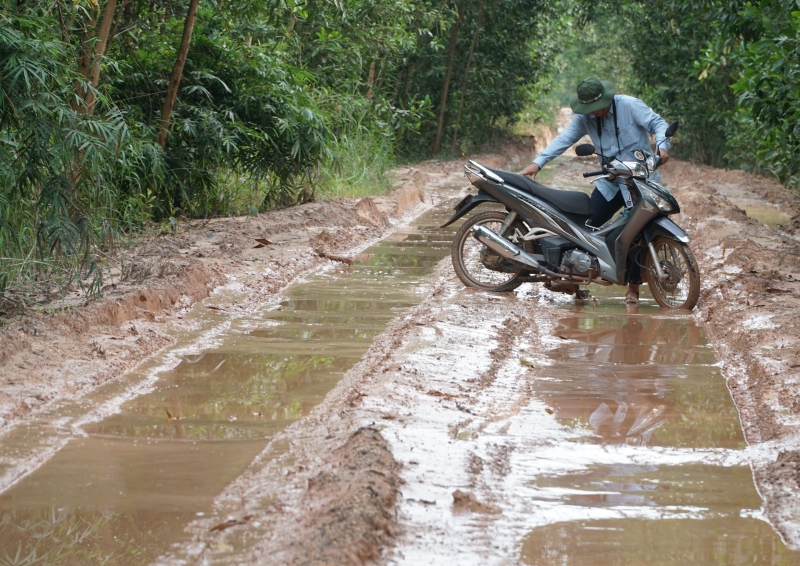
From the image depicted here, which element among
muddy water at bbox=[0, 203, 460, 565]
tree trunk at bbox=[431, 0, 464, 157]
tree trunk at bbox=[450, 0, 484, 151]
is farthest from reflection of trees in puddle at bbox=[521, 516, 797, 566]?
tree trunk at bbox=[450, 0, 484, 151]

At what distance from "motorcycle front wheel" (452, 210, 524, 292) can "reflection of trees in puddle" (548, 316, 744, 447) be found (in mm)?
1064

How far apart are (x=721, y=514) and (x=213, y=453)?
1947 millimetres

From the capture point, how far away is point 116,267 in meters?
6.90

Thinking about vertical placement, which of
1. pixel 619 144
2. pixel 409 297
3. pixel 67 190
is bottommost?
pixel 409 297

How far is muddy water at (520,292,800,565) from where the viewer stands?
9.78 feet

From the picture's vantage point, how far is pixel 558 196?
7.25 m

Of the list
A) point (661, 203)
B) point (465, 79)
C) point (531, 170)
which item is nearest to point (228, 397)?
point (661, 203)

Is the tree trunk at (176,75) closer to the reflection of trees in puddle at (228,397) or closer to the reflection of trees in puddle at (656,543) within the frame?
the reflection of trees in puddle at (228,397)

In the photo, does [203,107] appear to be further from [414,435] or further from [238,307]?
[414,435]

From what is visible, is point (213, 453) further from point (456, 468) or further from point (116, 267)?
point (116, 267)

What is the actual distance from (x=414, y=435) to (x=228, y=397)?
3.70 feet

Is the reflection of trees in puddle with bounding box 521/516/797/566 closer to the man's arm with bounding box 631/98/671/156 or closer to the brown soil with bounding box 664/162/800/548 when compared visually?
the brown soil with bounding box 664/162/800/548

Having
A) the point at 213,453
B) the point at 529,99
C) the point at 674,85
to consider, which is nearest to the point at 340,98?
the point at 213,453

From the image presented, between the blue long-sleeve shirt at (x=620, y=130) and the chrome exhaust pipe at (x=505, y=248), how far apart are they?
0.67 meters
